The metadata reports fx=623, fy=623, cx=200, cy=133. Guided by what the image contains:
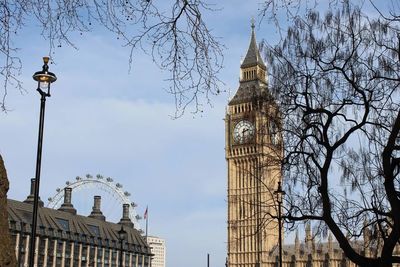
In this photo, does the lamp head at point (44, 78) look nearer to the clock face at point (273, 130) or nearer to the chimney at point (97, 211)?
the clock face at point (273, 130)

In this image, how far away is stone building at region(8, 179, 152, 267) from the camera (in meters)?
93.3

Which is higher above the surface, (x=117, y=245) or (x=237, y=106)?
(x=237, y=106)

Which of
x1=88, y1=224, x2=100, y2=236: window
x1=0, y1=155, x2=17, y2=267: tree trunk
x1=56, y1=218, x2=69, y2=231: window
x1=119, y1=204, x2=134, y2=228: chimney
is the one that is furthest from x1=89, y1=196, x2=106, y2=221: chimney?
x1=0, y1=155, x2=17, y2=267: tree trunk

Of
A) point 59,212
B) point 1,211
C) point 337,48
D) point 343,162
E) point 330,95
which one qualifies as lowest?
point 1,211

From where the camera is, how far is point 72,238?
104000 mm

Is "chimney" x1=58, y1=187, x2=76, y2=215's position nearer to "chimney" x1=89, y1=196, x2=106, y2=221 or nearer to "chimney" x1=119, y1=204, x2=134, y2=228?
"chimney" x1=89, y1=196, x2=106, y2=221

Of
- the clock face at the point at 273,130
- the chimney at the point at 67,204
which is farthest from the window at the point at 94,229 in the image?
the clock face at the point at 273,130

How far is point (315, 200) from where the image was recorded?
1830 centimetres

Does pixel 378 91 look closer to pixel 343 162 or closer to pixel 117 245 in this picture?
pixel 343 162

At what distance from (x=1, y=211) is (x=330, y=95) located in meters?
11.8

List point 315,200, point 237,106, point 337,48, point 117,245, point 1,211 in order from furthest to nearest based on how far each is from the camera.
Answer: point 117,245 → point 237,106 → point 315,200 → point 337,48 → point 1,211

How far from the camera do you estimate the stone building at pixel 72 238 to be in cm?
9331

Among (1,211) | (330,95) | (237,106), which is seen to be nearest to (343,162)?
(330,95)

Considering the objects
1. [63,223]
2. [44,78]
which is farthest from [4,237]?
[63,223]
